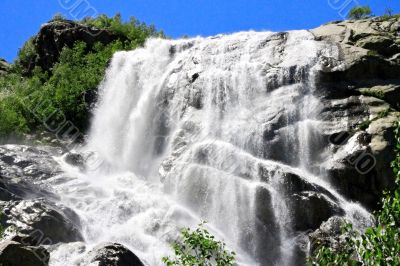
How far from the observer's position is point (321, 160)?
22.7 meters

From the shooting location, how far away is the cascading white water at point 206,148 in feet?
66.5

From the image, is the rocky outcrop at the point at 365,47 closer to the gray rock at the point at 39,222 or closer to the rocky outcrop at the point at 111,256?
the gray rock at the point at 39,222

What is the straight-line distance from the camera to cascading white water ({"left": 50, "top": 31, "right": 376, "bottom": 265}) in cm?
2028

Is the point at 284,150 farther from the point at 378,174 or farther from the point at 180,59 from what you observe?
the point at 180,59

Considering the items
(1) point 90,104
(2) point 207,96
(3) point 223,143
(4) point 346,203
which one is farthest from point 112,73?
(4) point 346,203

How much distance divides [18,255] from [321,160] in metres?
12.9

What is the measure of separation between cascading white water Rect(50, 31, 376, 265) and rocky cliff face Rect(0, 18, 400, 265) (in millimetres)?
168

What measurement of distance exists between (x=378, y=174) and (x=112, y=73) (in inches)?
750

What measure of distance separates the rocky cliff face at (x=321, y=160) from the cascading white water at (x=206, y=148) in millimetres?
168

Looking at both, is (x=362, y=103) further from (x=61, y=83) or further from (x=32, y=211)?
(x=61, y=83)

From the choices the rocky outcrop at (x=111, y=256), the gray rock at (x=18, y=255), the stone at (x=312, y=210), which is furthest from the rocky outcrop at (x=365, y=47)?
the gray rock at (x=18, y=255)

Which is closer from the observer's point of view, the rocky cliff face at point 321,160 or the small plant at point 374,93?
the rocky cliff face at point 321,160

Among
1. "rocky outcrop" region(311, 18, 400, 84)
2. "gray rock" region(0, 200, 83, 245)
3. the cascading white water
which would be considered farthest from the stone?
"gray rock" region(0, 200, 83, 245)

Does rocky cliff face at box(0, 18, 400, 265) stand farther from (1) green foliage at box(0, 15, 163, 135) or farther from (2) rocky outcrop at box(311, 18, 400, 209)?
(1) green foliage at box(0, 15, 163, 135)
